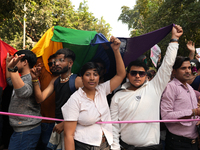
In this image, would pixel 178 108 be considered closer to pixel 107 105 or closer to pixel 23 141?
pixel 107 105

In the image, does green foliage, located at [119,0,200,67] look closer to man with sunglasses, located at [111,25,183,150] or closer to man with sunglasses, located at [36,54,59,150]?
man with sunglasses, located at [111,25,183,150]

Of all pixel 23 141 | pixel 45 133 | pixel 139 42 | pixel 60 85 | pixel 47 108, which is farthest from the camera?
pixel 47 108

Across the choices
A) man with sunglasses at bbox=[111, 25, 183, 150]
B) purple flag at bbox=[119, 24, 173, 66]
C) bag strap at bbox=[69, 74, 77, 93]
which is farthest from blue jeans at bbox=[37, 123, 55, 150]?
purple flag at bbox=[119, 24, 173, 66]

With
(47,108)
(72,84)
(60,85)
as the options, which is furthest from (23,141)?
(72,84)

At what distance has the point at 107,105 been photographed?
241cm

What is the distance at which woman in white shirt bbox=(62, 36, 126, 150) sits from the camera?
7.07 ft

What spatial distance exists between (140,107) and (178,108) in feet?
2.00

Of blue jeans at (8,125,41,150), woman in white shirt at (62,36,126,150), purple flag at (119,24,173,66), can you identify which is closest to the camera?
woman in white shirt at (62,36,126,150)

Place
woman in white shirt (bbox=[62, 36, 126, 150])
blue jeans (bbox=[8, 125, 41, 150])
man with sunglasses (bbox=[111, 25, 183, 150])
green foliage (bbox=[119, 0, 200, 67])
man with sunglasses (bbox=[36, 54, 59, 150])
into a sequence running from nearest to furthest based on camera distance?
woman in white shirt (bbox=[62, 36, 126, 150])
man with sunglasses (bbox=[111, 25, 183, 150])
blue jeans (bbox=[8, 125, 41, 150])
man with sunglasses (bbox=[36, 54, 59, 150])
green foliage (bbox=[119, 0, 200, 67])

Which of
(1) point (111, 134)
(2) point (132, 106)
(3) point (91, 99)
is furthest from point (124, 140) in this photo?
(3) point (91, 99)

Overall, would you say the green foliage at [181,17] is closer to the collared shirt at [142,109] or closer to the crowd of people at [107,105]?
the crowd of people at [107,105]

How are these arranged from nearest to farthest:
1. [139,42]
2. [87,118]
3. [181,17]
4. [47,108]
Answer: [87,118], [139,42], [47,108], [181,17]

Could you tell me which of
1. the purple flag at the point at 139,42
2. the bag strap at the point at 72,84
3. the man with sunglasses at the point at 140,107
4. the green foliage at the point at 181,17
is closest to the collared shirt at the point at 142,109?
the man with sunglasses at the point at 140,107

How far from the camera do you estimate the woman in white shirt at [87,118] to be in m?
2.16
